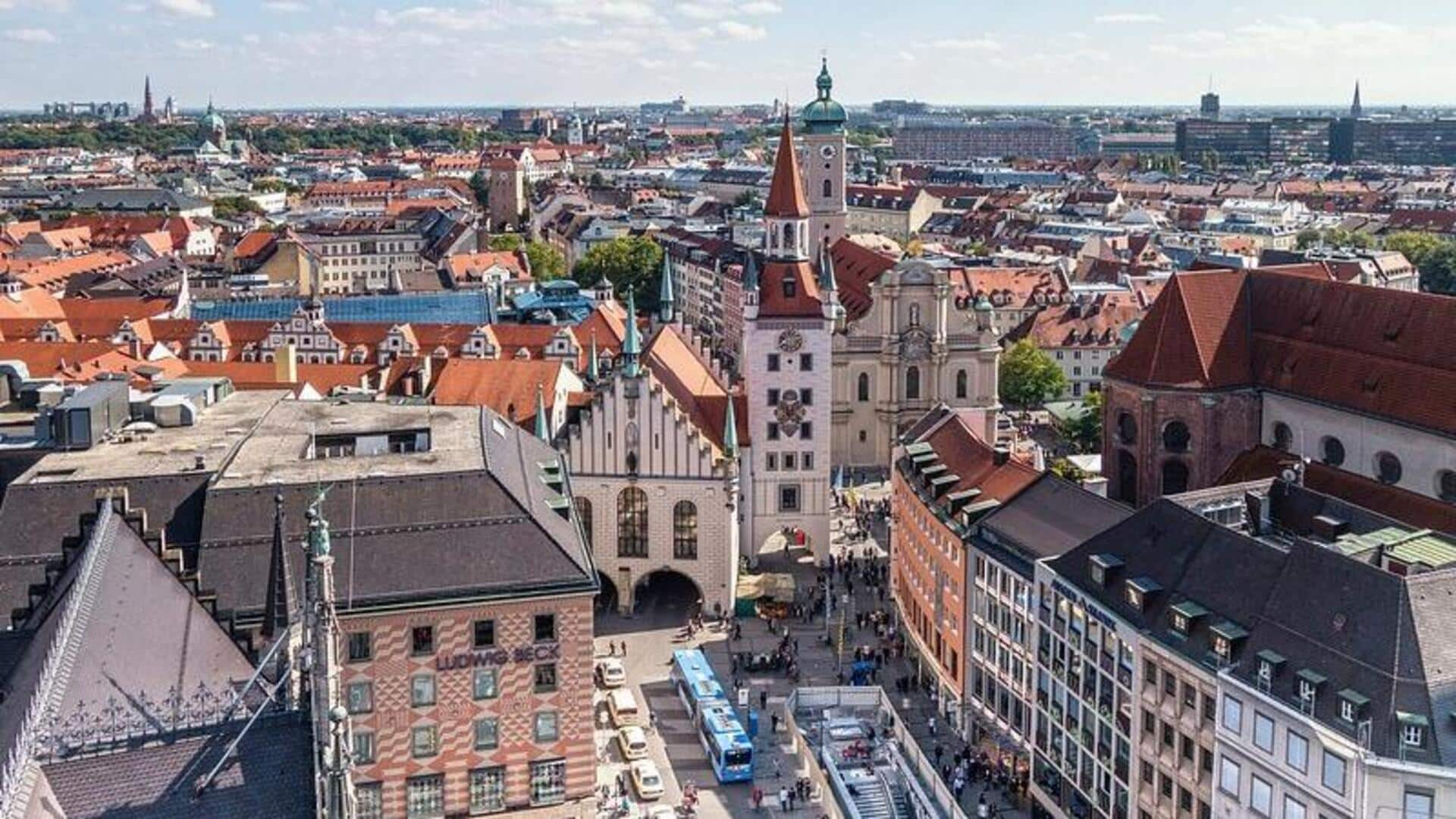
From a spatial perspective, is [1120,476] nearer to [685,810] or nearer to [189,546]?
[685,810]

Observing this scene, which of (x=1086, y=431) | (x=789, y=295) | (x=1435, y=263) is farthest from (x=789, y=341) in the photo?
(x=1435, y=263)

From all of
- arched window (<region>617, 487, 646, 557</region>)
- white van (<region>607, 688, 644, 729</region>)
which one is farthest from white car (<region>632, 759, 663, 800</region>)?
arched window (<region>617, 487, 646, 557</region>)

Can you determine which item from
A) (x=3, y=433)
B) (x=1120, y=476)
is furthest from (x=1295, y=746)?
(x=3, y=433)

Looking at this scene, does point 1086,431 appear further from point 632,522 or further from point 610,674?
point 610,674

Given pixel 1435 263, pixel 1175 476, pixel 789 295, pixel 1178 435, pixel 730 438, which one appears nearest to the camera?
pixel 1178 435

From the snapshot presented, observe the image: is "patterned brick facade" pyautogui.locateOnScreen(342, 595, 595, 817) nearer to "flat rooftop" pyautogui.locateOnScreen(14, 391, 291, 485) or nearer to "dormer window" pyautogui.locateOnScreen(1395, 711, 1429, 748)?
"flat rooftop" pyautogui.locateOnScreen(14, 391, 291, 485)

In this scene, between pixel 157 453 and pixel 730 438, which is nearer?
pixel 157 453
